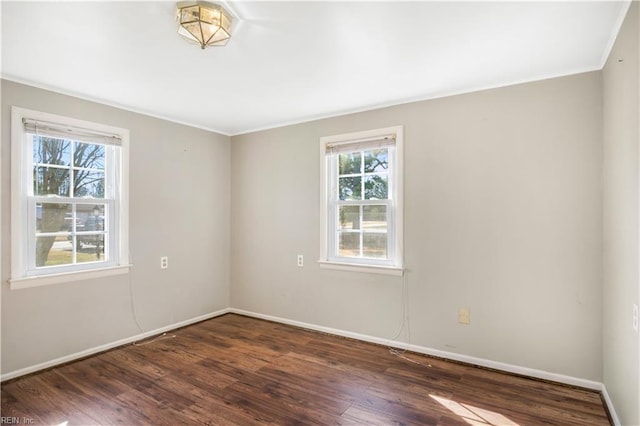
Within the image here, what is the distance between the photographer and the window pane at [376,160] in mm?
3395

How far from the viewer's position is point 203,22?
178 cm

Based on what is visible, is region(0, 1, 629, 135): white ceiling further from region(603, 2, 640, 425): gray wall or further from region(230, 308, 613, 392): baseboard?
region(230, 308, 613, 392): baseboard

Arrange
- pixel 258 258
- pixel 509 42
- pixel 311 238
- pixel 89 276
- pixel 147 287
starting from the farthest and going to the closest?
pixel 258 258 < pixel 311 238 < pixel 147 287 < pixel 89 276 < pixel 509 42

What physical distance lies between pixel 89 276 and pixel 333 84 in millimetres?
2780

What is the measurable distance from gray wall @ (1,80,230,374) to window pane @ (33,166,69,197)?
23 cm

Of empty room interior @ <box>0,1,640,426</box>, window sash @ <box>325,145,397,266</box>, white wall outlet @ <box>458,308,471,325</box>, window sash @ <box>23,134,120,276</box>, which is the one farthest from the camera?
window sash @ <box>325,145,397,266</box>

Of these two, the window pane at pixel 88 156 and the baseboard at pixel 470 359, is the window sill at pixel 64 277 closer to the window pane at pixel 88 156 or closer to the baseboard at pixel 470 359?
the window pane at pixel 88 156

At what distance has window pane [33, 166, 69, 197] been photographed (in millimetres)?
2822

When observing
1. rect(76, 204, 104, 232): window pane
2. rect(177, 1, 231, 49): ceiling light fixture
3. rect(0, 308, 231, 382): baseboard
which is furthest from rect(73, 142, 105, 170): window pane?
rect(177, 1, 231, 49): ceiling light fixture

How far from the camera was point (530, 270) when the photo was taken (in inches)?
104

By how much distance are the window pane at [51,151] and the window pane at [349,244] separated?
268cm

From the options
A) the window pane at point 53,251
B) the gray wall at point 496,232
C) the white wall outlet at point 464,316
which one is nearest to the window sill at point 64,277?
the window pane at point 53,251

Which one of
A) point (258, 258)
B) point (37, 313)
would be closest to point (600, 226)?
point (258, 258)

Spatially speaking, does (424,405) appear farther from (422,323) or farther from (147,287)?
(147,287)
